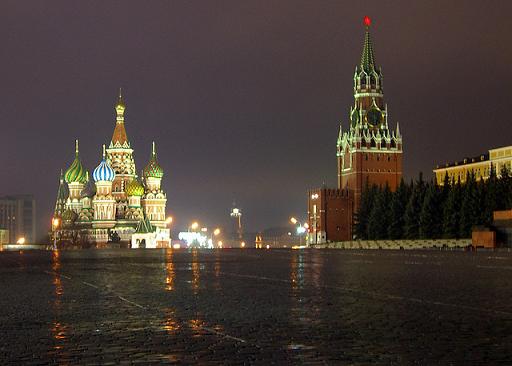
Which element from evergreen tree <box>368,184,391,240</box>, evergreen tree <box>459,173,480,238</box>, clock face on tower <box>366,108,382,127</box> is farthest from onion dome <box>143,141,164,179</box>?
evergreen tree <box>459,173,480,238</box>

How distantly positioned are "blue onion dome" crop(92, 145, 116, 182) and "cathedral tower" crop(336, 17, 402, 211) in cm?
3554

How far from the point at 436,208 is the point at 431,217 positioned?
3.18 ft

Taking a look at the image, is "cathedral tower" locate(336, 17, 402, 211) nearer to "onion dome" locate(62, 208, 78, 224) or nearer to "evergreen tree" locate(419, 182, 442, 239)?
"onion dome" locate(62, 208, 78, 224)

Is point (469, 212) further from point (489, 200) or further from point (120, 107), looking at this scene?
point (120, 107)

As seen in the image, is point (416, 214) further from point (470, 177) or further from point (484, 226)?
point (484, 226)

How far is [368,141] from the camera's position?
13288cm

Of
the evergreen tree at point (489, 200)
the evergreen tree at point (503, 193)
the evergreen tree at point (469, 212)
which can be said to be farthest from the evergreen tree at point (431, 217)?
the evergreen tree at point (503, 193)

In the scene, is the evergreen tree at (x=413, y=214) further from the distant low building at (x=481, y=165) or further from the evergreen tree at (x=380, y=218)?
the distant low building at (x=481, y=165)

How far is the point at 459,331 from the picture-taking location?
404 inches

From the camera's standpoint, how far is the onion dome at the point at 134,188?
5113 inches

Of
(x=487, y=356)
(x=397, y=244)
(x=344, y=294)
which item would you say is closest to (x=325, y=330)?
(x=487, y=356)

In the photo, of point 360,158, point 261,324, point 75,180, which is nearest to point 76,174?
point 75,180

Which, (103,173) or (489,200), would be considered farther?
(103,173)

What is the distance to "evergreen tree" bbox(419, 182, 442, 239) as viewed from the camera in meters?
76.9
